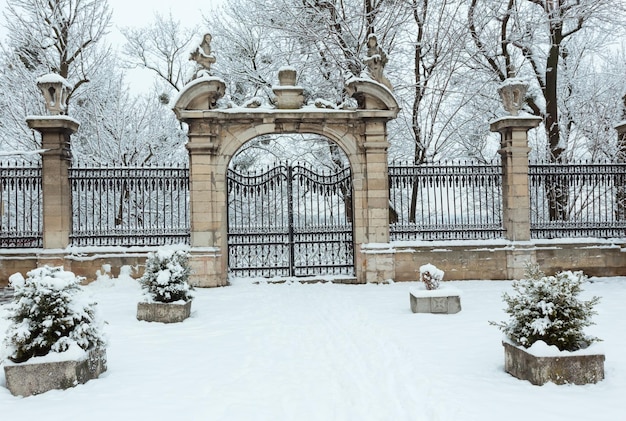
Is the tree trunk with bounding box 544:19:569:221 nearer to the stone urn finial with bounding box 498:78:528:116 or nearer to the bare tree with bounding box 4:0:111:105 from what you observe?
the stone urn finial with bounding box 498:78:528:116

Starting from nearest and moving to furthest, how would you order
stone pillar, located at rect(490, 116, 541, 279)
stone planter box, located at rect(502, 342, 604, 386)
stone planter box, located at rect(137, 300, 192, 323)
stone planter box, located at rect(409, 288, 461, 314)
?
stone planter box, located at rect(502, 342, 604, 386)
stone planter box, located at rect(137, 300, 192, 323)
stone planter box, located at rect(409, 288, 461, 314)
stone pillar, located at rect(490, 116, 541, 279)

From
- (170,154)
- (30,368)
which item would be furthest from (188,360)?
(170,154)

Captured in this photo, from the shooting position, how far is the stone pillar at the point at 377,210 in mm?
11641

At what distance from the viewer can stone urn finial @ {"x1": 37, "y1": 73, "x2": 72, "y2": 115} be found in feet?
37.8

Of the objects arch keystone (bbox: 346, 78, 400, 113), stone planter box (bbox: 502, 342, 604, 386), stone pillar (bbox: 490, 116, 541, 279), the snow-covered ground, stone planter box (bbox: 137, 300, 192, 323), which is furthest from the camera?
stone pillar (bbox: 490, 116, 541, 279)

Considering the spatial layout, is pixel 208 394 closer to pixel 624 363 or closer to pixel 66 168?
pixel 624 363

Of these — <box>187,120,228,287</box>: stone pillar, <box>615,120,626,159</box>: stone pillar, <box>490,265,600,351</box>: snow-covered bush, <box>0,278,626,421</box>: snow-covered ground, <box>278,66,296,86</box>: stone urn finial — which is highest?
<box>278,66,296,86</box>: stone urn finial

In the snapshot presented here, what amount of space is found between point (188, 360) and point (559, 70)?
19.0 m

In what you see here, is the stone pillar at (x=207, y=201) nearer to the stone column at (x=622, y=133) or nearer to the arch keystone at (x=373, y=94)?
the arch keystone at (x=373, y=94)

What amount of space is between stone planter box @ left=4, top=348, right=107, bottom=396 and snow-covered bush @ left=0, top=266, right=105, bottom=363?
5.5 inches

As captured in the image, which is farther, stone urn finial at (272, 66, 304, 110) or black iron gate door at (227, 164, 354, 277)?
black iron gate door at (227, 164, 354, 277)

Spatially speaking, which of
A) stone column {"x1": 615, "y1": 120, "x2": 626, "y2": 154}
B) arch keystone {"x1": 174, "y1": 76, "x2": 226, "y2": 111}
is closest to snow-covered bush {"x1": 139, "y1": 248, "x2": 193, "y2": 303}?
arch keystone {"x1": 174, "y1": 76, "x2": 226, "y2": 111}

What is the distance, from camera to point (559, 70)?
19.8 m

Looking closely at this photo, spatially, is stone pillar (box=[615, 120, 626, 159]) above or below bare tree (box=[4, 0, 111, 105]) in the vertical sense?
below
